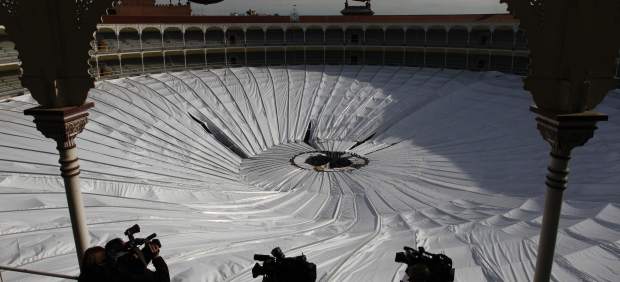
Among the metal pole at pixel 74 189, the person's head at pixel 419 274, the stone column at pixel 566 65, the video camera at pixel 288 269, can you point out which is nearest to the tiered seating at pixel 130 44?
the metal pole at pixel 74 189

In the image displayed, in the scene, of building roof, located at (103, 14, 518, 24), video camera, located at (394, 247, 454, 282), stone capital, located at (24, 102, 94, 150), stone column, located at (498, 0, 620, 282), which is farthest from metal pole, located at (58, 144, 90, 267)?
building roof, located at (103, 14, 518, 24)

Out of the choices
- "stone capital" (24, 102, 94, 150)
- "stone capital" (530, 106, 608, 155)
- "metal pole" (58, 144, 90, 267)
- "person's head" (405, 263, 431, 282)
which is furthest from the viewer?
"metal pole" (58, 144, 90, 267)

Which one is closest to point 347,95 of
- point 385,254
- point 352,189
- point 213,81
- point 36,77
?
point 213,81

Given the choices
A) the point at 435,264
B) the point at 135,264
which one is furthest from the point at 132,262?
the point at 435,264

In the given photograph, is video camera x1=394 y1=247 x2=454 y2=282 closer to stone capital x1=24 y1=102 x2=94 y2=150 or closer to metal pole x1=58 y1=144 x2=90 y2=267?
metal pole x1=58 y1=144 x2=90 y2=267

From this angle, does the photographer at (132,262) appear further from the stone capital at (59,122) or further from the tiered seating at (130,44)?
the tiered seating at (130,44)

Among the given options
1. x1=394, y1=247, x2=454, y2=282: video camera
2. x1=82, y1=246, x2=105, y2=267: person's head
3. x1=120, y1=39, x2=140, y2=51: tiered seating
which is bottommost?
x1=394, y1=247, x2=454, y2=282: video camera

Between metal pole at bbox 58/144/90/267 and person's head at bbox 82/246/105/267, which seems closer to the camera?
person's head at bbox 82/246/105/267
